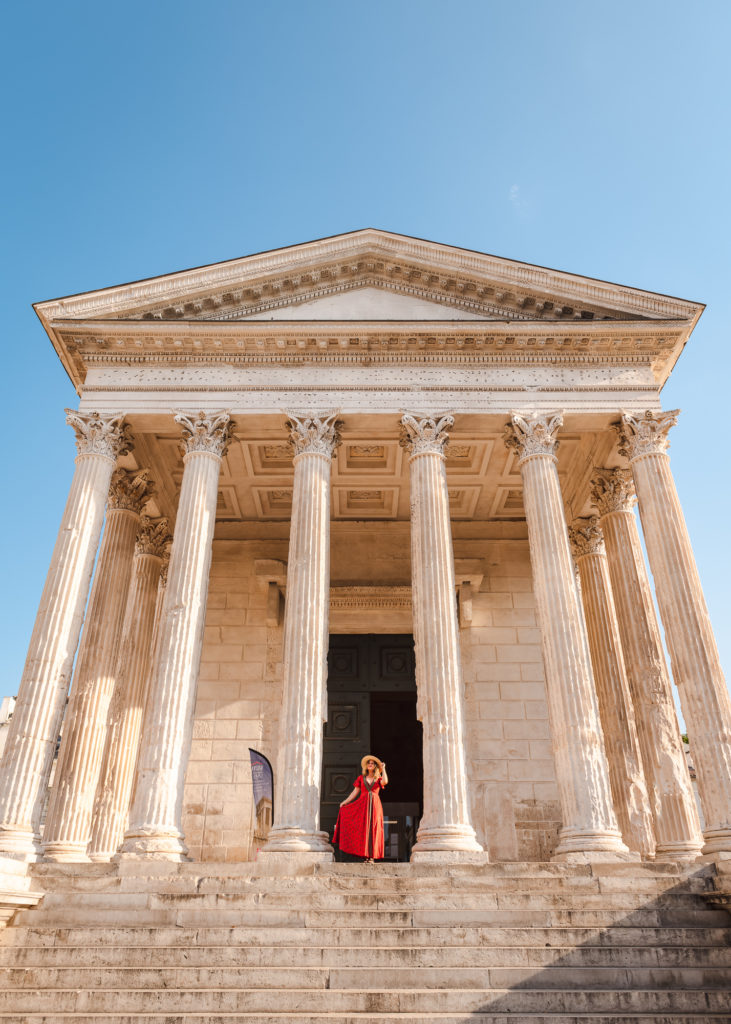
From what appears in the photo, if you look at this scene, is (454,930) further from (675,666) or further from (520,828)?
(520,828)

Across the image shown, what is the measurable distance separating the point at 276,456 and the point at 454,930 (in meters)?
11.3

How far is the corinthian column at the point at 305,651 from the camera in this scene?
1159 cm

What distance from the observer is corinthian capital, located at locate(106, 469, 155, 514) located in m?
16.4

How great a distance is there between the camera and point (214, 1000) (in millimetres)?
7785

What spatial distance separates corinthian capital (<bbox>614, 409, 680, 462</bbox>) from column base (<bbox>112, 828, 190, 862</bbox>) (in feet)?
36.2

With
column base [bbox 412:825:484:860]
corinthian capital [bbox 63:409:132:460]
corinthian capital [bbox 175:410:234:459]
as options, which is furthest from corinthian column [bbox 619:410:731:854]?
corinthian capital [bbox 63:409:132:460]

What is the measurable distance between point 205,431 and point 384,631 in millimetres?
7508

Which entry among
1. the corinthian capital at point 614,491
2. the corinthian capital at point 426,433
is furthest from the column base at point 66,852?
the corinthian capital at point 614,491

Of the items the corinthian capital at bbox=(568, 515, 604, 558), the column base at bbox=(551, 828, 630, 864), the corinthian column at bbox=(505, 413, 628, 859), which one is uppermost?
the corinthian capital at bbox=(568, 515, 604, 558)

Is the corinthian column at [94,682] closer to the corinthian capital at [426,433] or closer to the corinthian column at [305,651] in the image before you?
the corinthian column at [305,651]

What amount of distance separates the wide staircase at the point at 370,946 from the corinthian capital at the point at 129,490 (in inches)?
315

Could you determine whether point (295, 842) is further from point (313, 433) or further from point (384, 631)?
point (384, 631)

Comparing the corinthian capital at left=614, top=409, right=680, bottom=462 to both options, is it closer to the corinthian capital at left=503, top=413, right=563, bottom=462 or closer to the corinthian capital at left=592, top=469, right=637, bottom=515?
the corinthian capital at left=503, top=413, right=563, bottom=462

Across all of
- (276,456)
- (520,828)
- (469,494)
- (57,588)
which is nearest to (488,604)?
(469,494)
